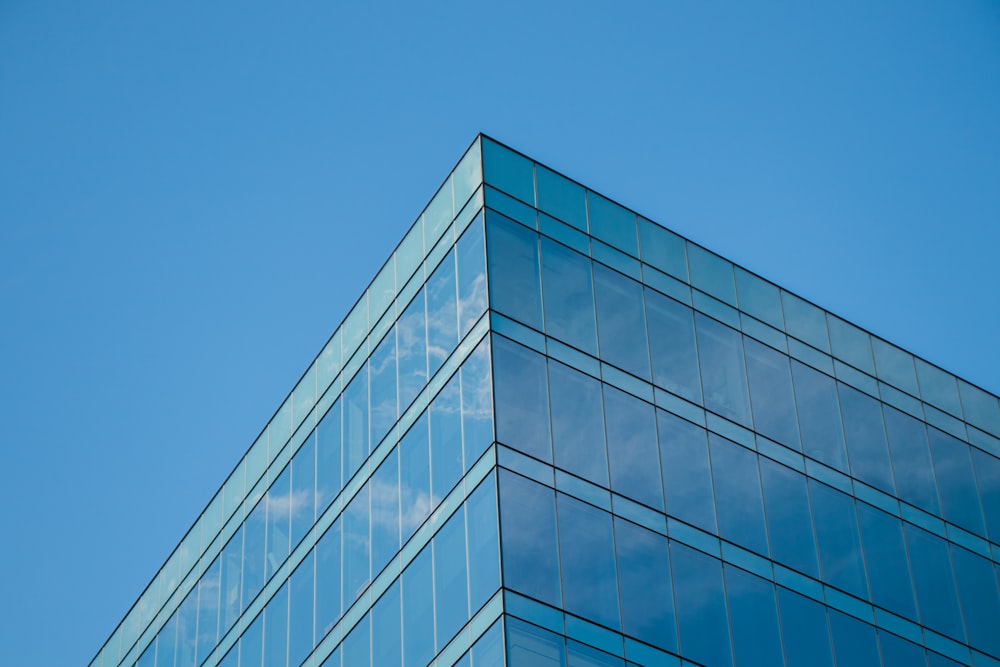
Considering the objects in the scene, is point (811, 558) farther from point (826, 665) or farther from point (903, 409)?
point (903, 409)

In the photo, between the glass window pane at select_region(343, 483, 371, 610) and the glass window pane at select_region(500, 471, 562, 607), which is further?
the glass window pane at select_region(343, 483, 371, 610)

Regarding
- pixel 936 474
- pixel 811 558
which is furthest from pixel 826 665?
pixel 936 474

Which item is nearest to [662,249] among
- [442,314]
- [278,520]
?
[442,314]

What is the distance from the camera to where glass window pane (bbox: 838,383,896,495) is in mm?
41125

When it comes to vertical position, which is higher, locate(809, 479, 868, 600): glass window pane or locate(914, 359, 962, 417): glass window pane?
locate(914, 359, 962, 417): glass window pane

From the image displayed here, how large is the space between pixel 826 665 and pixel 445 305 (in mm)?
12574

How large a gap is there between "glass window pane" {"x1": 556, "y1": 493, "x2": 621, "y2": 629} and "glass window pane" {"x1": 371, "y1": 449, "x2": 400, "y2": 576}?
4941 mm

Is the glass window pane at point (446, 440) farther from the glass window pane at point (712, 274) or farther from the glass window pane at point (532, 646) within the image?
the glass window pane at point (712, 274)

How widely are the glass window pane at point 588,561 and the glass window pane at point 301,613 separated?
9518mm

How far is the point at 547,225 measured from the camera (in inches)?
1468

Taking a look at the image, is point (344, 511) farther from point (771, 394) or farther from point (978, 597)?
point (978, 597)

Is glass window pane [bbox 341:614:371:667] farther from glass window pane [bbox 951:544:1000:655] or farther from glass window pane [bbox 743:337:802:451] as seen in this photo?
glass window pane [bbox 951:544:1000:655]

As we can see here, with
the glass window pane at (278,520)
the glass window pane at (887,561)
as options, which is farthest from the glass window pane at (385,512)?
the glass window pane at (887,561)

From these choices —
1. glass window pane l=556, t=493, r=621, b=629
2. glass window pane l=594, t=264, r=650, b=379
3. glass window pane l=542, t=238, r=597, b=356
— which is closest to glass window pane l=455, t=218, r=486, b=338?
glass window pane l=542, t=238, r=597, b=356
